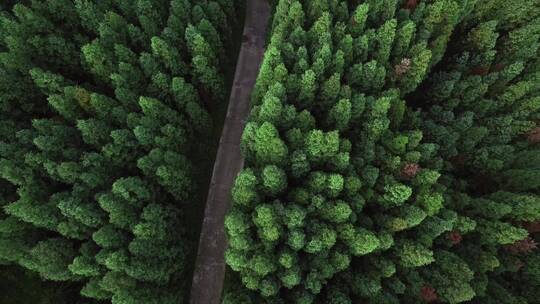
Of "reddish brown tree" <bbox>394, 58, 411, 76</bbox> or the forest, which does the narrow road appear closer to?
the forest

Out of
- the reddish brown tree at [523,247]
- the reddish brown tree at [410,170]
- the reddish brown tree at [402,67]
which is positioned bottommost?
the reddish brown tree at [523,247]

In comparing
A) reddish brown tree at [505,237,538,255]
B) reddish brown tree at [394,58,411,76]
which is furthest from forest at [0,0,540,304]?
reddish brown tree at [394,58,411,76]

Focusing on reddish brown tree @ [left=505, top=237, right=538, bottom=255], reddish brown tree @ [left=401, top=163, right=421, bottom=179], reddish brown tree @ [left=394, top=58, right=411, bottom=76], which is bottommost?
reddish brown tree @ [left=505, top=237, right=538, bottom=255]

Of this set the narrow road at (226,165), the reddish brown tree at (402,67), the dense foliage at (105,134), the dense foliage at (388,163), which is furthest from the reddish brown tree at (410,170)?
the dense foliage at (105,134)

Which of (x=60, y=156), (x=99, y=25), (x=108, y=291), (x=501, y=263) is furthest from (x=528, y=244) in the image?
(x=99, y=25)

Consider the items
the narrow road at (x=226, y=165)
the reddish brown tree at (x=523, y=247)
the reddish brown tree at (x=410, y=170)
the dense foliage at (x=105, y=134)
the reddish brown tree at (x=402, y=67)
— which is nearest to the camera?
the dense foliage at (x=105, y=134)

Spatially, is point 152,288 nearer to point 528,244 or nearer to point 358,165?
point 358,165

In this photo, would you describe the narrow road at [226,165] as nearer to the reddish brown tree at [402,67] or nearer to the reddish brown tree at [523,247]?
the reddish brown tree at [402,67]
